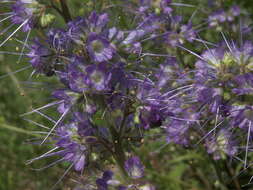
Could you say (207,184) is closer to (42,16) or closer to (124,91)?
(124,91)

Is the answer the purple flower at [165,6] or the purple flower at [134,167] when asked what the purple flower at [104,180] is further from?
the purple flower at [165,6]

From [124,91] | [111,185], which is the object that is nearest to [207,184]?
[111,185]

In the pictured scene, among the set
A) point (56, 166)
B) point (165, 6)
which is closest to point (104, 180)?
point (165, 6)

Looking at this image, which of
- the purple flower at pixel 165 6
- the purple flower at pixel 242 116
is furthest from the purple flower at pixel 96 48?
the purple flower at pixel 165 6

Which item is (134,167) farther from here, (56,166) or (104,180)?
(56,166)

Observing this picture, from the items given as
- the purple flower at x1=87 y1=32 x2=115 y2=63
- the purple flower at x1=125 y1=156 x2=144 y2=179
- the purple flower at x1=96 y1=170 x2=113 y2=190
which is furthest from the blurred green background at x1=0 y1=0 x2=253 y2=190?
the purple flower at x1=87 y1=32 x2=115 y2=63
